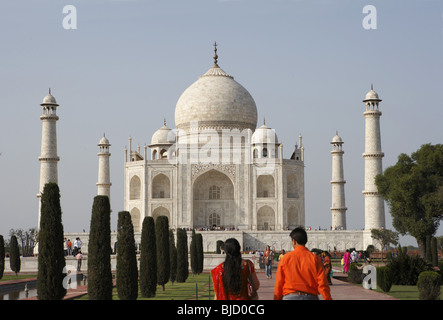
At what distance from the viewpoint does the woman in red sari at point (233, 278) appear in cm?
493

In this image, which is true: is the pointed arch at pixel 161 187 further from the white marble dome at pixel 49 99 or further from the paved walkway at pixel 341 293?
the paved walkway at pixel 341 293

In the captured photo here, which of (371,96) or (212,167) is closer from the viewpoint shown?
(371,96)

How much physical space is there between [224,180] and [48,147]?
989cm

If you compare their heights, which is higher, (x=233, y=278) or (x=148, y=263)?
(x=233, y=278)

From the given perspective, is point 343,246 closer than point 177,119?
Yes

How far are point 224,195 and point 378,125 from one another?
372 inches

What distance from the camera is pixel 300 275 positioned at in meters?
4.93

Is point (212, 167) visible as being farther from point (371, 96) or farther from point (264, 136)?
point (371, 96)

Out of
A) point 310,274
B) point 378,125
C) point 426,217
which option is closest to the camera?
point 310,274

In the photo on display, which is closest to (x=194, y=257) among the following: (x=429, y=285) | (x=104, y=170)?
(x=429, y=285)

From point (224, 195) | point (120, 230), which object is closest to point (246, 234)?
point (224, 195)

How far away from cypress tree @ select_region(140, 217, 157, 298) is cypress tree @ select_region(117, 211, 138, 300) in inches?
42.8

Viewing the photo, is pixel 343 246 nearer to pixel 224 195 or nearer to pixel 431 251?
pixel 224 195
